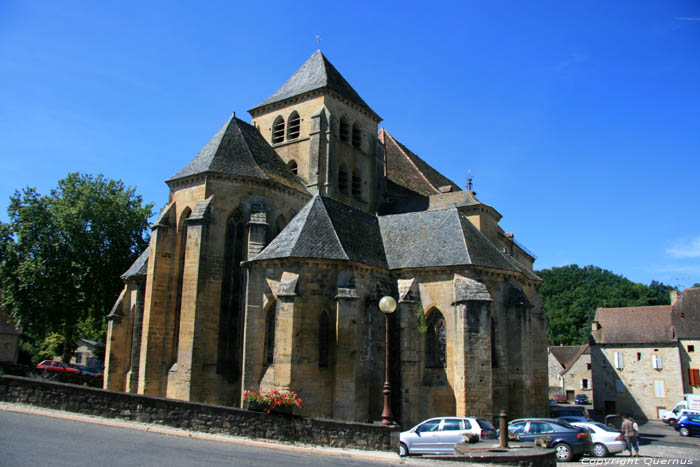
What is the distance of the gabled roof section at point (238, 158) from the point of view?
79.3 feet

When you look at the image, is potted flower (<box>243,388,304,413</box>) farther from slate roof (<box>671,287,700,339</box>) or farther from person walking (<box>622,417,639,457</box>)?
slate roof (<box>671,287,700,339</box>)

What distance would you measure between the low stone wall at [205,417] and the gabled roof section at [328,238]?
7.60 metres

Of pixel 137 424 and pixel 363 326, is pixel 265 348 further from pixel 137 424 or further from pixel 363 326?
pixel 137 424

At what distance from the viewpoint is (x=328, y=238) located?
70.9ft

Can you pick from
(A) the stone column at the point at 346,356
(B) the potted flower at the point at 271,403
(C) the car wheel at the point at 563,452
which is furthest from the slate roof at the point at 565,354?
(B) the potted flower at the point at 271,403

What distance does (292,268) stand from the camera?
66.4 ft

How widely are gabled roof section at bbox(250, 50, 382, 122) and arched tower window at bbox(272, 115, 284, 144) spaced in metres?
1.21

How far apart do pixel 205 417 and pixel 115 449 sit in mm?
3073

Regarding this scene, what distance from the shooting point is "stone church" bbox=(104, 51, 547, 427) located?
1991cm

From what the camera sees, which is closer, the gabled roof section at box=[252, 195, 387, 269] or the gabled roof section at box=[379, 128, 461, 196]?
the gabled roof section at box=[252, 195, 387, 269]

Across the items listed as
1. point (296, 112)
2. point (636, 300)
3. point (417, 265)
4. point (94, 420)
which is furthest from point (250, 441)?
point (636, 300)

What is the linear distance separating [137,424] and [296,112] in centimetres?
2250

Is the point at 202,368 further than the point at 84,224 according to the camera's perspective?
No

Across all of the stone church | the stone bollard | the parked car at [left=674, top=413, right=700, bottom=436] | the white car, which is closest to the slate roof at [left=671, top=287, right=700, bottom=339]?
the parked car at [left=674, top=413, right=700, bottom=436]
